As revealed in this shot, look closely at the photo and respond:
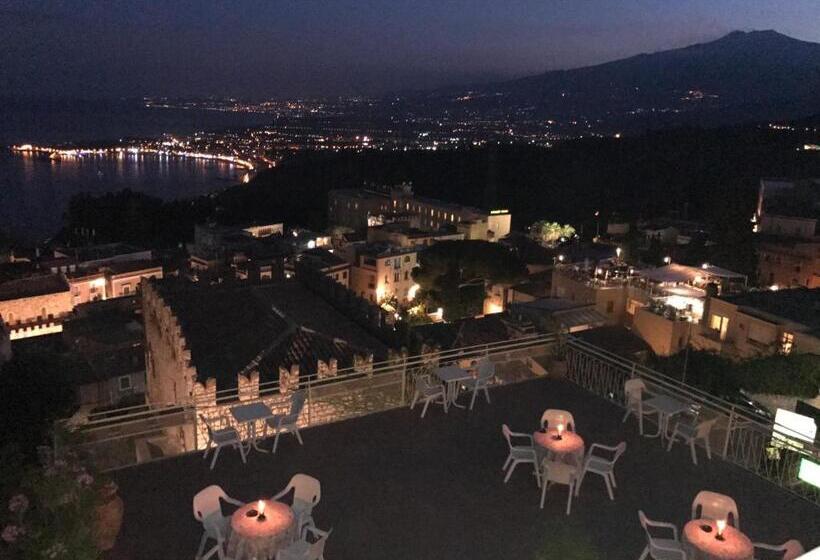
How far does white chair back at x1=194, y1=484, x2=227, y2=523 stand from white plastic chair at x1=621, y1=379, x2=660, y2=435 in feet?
16.6

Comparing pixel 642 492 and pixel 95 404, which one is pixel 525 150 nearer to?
pixel 95 404

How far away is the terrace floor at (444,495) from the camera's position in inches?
228

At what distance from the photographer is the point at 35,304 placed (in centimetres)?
3972

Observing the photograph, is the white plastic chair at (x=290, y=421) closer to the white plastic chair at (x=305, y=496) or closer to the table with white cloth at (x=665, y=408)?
the white plastic chair at (x=305, y=496)

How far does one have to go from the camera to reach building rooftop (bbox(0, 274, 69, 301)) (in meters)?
38.9

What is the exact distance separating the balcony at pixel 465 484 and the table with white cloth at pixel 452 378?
0.27 meters

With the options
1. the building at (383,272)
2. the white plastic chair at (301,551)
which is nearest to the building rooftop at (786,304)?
the white plastic chair at (301,551)

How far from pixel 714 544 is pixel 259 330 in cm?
1310

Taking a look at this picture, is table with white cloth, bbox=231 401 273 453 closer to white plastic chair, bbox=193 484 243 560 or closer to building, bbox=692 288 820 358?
white plastic chair, bbox=193 484 243 560

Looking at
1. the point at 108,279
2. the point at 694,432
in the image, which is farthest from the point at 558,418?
the point at 108,279

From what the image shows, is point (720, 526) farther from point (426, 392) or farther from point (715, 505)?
point (426, 392)

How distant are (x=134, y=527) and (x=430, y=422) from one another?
146 inches

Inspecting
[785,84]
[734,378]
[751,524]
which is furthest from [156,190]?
[785,84]

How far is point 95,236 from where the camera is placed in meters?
74.6
